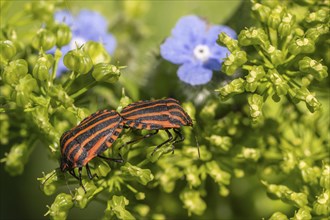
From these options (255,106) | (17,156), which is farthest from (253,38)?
(17,156)

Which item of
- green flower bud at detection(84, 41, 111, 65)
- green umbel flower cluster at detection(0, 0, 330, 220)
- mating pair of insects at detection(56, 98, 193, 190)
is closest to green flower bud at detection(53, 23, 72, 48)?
green umbel flower cluster at detection(0, 0, 330, 220)

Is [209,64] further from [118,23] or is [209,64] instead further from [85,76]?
[118,23]

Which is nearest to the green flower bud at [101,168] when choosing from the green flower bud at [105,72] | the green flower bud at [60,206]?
the green flower bud at [60,206]

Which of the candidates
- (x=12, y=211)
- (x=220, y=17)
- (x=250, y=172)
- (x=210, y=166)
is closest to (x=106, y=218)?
(x=210, y=166)

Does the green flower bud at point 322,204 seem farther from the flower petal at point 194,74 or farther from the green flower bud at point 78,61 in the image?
the green flower bud at point 78,61

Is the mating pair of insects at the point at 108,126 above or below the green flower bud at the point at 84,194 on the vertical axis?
above

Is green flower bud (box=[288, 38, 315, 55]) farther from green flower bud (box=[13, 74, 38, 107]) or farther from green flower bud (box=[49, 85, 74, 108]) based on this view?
green flower bud (box=[13, 74, 38, 107])

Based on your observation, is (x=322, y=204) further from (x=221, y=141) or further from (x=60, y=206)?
(x=60, y=206)
